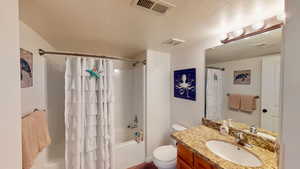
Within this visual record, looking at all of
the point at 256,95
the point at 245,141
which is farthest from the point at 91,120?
the point at 256,95

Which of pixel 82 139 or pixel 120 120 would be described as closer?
pixel 82 139

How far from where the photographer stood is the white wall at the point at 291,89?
343 millimetres

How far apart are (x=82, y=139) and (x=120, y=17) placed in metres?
1.61

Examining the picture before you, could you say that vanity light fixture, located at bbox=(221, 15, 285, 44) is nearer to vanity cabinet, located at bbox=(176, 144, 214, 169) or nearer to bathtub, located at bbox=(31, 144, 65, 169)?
vanity cabinet, located at bbox=(176, 144, 214, 169)

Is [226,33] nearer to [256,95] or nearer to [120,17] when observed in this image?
[256,95]

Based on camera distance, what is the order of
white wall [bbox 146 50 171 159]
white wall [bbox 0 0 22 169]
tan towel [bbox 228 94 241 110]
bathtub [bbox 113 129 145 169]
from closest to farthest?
white wall [bbox 0 0 22 169]
tan towel [bbox 228 94 241 110]
bathtub [bbox 113 129 145 169]
white wall [bbox 146 50 171 159]

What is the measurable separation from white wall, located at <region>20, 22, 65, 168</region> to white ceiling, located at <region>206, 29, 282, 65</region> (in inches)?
90.2

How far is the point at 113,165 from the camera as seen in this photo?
5.87 ft

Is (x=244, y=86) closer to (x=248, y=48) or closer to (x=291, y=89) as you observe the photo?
(x=248, y=48)

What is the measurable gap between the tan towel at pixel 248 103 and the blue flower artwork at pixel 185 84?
68 cm

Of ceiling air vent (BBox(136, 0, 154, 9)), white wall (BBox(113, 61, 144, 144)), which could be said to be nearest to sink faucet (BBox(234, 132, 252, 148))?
ceiling air vent (BBox(136, 0, 154, 9))

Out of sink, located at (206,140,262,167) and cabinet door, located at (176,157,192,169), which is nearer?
sink, located at (206,140,262,167)

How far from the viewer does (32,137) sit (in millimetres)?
1073

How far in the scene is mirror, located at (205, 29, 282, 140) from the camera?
1.13 meters
